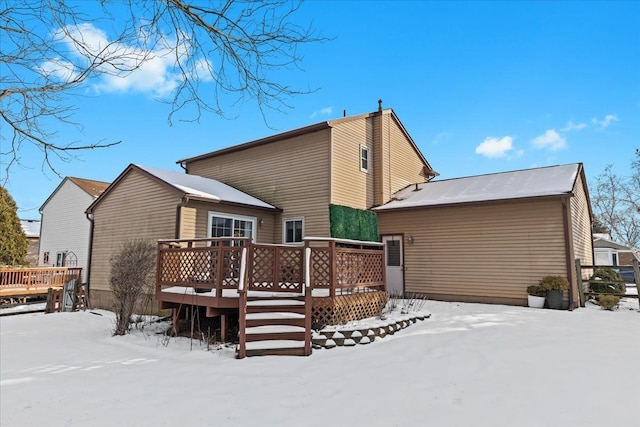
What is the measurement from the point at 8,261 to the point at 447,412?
26.2 m

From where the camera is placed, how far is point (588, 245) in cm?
1500

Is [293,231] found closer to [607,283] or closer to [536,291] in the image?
[536,291]

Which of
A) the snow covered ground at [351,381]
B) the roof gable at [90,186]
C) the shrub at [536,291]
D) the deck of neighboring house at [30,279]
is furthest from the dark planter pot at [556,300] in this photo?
the roof gable at [90,186]

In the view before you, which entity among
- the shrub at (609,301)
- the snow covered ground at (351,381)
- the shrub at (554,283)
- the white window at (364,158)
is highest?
the white window at (364,158)

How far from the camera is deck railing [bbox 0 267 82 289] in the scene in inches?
574

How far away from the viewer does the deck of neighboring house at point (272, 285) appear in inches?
255

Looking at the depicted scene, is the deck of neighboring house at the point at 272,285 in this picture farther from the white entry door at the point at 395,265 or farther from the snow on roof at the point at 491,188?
the snow on roof at the point at 491,188

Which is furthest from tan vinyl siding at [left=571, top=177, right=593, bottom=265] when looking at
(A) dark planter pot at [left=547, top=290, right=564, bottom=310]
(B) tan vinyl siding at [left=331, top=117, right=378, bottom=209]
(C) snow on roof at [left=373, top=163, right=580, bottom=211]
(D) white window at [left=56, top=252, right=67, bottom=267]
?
(D) white window at [left=56, top=252, right=67, bottom=267]

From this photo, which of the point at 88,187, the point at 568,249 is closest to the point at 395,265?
the point at 568,249

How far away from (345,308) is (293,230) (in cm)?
537

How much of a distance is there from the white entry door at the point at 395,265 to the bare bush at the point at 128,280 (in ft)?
25.4

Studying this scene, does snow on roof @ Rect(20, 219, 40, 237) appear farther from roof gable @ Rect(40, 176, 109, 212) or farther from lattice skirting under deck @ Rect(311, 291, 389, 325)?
lattice skirting under deck @ Rect(311, 291, 389, 325)

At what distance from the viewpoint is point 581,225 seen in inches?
529

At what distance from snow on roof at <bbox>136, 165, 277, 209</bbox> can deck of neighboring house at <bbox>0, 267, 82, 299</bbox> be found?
6127mm
